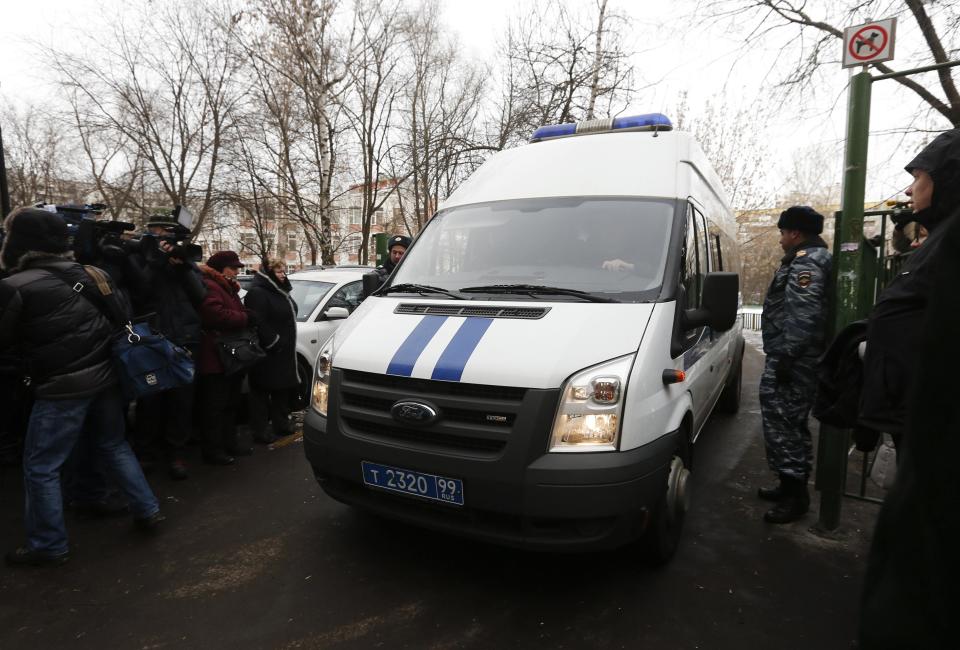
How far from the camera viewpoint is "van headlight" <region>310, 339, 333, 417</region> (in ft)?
10.4

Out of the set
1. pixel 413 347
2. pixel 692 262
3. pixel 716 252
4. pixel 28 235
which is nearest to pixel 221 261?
pixel 28 235

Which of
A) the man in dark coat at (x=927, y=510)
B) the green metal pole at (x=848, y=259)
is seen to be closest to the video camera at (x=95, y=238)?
the man in dark coat at (x=927, y=510)

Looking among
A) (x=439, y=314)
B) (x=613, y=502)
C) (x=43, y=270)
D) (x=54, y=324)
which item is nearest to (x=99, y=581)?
(x=54, y=324)

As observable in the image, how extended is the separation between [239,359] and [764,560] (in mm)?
4288

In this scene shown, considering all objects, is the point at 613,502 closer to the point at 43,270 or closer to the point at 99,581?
the point at 99,581

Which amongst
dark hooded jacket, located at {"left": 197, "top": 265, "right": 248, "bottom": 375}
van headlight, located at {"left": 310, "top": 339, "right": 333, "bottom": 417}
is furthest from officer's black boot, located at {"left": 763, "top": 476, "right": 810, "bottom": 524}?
dark hooded jacket, located at {"left": 197, "top": 265, "right": 248, "bottom": 375}

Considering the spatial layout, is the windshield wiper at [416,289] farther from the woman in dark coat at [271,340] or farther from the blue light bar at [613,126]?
the blue light bar at [613,126]

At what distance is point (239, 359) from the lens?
15.6 feet

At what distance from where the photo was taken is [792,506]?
12.3ft

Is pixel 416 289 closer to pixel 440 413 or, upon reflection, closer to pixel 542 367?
pixel 440 413

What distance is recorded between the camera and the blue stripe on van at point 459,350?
2652mm

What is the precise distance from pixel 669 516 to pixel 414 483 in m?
1.45

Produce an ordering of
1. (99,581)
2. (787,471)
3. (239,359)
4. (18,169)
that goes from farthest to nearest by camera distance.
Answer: (18,169) → (239,359) → (787,471) → (99,581)

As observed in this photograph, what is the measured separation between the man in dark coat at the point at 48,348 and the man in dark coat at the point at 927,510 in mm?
3847
